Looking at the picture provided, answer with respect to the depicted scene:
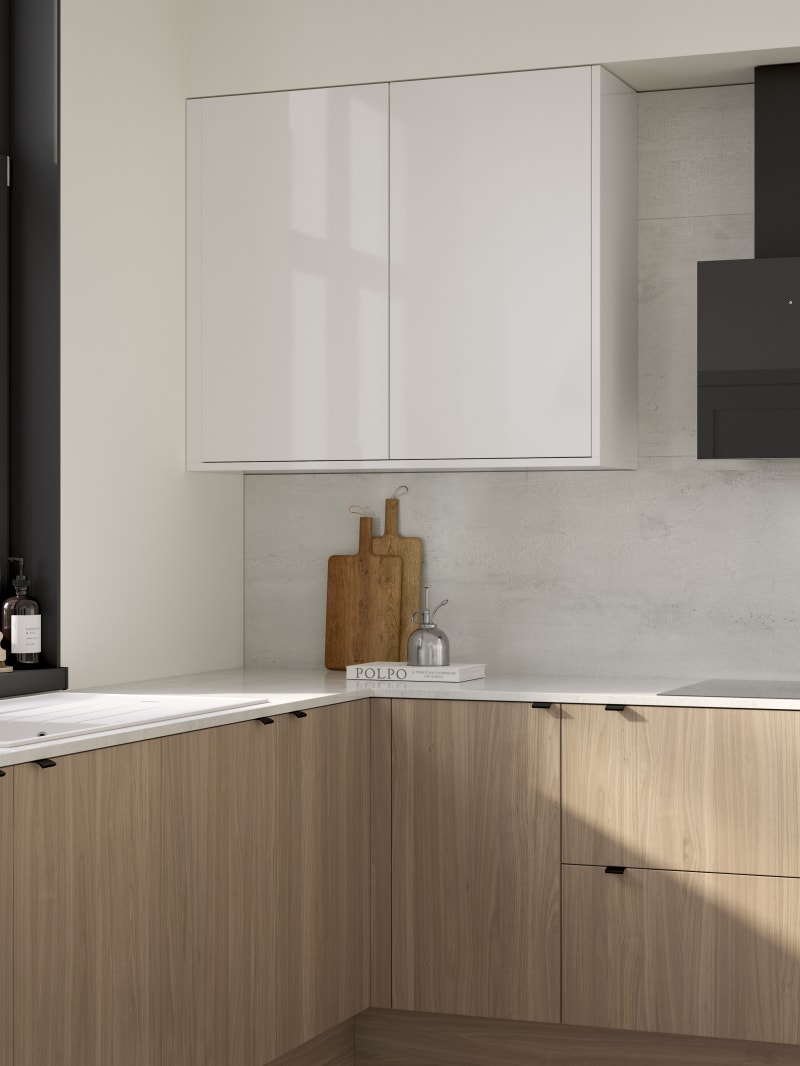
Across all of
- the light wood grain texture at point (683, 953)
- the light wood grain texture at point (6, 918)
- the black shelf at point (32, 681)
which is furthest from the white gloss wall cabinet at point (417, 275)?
the light wood grain texture at point (6, 918)

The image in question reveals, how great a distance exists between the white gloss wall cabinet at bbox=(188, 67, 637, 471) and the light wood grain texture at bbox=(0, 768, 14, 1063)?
5.37 ft

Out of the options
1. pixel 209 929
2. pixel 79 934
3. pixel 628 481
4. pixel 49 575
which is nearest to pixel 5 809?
pixel 79 934

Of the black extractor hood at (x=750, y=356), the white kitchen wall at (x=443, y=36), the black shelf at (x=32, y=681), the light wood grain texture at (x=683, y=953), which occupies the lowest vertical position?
the light wood grain texture at (x=683, y=953)

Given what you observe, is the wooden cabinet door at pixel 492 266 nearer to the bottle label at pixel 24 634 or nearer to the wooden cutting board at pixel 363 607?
the wooden cutting board at pixel 363 607

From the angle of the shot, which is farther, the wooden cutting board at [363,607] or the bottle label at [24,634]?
the wooden cutting board at [363,607]

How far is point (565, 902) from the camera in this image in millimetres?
3107

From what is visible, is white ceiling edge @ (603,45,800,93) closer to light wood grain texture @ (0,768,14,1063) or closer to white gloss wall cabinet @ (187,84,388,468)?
white gloss wall cabinet @ (187,84,388,468)

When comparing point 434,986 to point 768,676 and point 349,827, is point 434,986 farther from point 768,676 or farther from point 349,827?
point 768,676

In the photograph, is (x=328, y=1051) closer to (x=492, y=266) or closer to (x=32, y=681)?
(x=32, y=681)

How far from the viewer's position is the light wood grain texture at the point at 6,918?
6.72 ft

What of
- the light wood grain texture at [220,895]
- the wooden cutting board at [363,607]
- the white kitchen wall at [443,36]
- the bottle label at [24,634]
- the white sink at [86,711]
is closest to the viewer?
the white sink at [86,711]

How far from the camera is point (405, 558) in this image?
3826 millimetres

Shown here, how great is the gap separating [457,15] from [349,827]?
1.91 meters

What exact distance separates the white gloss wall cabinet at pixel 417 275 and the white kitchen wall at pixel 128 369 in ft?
0.40
